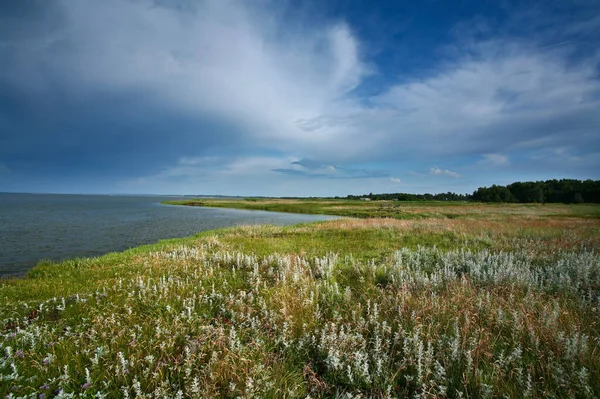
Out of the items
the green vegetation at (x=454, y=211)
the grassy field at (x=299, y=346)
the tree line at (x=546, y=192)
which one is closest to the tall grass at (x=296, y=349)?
the grassy field at (x=299, y=346)

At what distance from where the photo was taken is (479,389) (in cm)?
376

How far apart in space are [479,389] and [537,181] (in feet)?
584

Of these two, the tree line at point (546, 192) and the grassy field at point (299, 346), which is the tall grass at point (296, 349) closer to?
the grassy field at point (299, 346)

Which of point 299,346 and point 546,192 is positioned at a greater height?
point 546,192

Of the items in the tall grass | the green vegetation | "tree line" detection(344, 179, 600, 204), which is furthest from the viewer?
"tree line" detection(344, 179, 600, 204)

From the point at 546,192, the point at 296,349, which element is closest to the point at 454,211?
the point at 296,349

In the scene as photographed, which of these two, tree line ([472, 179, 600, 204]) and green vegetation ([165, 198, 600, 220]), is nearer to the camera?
green vegetation ([165, 198, 600, 220])

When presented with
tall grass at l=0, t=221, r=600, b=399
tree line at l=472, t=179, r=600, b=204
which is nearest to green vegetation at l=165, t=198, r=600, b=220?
tree line at l=472, t=179, r=600, b=204

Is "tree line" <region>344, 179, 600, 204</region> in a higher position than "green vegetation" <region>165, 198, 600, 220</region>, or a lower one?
higher

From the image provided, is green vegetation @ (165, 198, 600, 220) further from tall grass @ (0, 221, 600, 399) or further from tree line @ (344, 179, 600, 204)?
tall grass @ (0, 221, 600, 399)

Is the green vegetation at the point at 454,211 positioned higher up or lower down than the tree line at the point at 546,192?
lower down

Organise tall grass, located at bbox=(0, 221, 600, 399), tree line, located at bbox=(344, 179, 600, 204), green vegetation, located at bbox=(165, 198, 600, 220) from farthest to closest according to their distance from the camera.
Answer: tree line, located at bbox=(344, 179, 600, 204)
green vegetation, located at bbox=(165, 198, 600, 220)
tall grass, located at bbox=(0, 221, 600, 399)

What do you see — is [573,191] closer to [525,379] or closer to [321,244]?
[321,244]

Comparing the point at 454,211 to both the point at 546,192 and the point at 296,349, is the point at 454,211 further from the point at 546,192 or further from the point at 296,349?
the point at 546,192
